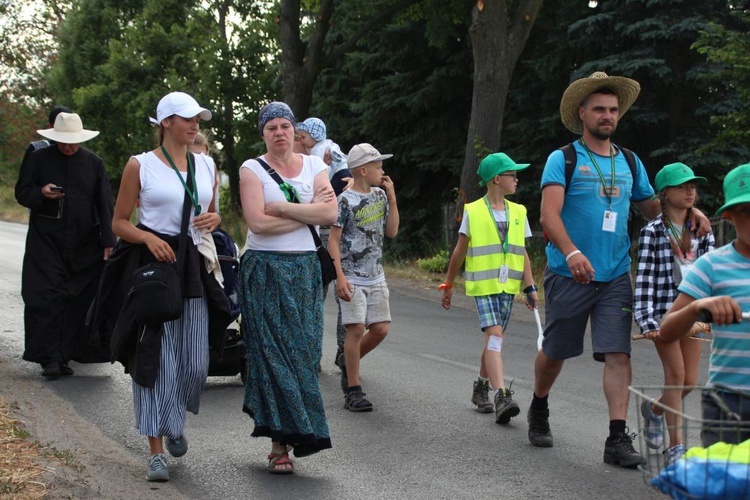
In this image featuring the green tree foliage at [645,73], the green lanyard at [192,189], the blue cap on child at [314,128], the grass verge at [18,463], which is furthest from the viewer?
the green tree foliage at [645,73]

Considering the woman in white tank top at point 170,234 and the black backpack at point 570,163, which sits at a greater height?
the black backpack at point 570,163

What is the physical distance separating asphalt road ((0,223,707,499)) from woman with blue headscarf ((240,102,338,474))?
308 mm

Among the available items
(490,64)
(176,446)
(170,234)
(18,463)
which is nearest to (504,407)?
(176,446)

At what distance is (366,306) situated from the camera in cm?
839

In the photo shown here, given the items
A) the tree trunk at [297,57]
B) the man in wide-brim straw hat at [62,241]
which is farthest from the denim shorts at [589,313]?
the tree trunk at [297,57]

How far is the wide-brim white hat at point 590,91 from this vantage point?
6598 millimetres

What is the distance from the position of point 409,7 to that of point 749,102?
1060 cm

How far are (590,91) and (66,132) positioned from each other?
4.56 m

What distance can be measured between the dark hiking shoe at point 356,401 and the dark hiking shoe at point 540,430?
148cm

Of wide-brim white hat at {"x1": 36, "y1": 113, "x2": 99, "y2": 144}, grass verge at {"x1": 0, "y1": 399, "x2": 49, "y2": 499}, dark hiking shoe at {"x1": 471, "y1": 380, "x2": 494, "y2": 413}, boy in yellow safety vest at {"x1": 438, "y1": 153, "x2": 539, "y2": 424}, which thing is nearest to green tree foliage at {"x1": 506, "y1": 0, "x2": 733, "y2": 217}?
boy in yellow safety vest at {"x1": 438, "y1": 153, "x2": 539, "y2": 424}

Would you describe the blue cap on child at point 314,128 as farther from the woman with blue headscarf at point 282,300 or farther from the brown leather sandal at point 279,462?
the brown leather sandal at point 279,462

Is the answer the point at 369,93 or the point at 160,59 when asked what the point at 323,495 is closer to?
the point at 369,93

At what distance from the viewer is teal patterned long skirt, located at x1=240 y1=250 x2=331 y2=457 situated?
242 inches

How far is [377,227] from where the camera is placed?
848 cm
